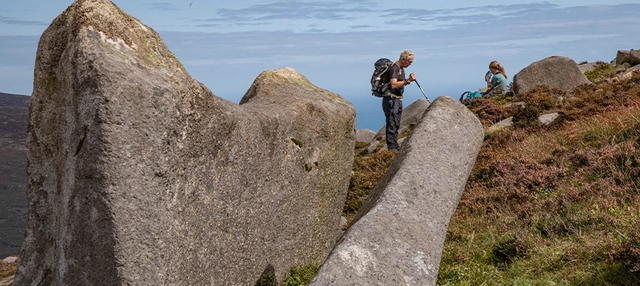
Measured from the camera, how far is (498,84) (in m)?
25.0

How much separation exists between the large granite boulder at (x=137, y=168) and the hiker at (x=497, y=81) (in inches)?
685

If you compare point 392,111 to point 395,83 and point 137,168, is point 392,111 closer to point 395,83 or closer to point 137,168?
point 395,83

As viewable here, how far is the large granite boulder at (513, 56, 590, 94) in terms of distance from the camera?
2639 cm

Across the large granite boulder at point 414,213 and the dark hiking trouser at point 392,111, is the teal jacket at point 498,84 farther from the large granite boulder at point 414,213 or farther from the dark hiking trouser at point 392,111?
the large granite boulder at point 414,213

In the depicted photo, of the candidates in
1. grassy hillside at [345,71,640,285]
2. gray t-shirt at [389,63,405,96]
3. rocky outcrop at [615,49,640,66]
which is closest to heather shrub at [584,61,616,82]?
rocky outcrop at [615,49,640,66]

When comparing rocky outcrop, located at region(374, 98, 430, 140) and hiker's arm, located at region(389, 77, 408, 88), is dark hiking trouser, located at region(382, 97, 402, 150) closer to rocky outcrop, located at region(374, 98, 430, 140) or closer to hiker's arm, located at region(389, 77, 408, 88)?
hiker's arm, located at region(389, 77, 408, 88)

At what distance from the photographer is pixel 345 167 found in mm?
10414

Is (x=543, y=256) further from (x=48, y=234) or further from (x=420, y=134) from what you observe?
(x=48, y=234)

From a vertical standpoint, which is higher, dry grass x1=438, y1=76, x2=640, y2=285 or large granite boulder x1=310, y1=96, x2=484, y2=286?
large granite boulder x1=310, y1=96, x2=484, y2=286

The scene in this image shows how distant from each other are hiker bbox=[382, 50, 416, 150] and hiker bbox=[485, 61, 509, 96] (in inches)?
276

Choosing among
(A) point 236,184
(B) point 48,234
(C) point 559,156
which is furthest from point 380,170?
(B) point 48,234

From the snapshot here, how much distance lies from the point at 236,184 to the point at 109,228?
187 centimetres

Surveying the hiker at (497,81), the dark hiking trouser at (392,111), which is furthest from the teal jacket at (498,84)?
the dark hiking trouser at (392,111)

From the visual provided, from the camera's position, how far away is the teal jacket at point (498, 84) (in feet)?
81.5
